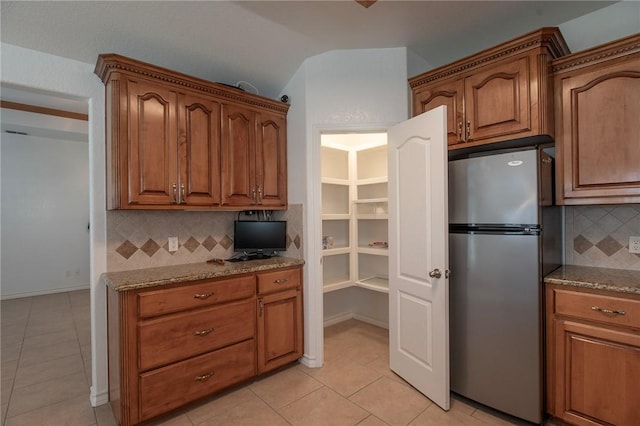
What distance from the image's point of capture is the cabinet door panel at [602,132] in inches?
70.9

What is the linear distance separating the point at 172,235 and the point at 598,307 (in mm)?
2961

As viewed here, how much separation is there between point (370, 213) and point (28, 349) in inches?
152

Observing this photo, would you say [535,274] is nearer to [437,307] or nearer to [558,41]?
[437,307]

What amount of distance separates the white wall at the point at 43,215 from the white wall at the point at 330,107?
4958mm

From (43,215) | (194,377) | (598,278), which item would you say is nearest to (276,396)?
(194,377)

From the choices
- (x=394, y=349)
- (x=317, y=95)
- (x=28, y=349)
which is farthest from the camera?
(x=28, y=349)

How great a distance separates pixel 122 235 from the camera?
2354mm

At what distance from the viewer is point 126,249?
7.77 ft

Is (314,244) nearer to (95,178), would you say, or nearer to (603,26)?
(95,178)

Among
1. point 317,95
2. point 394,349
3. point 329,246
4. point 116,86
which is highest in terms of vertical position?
point 317,95

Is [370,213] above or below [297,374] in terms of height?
above

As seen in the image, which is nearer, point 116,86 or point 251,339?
point 116,86

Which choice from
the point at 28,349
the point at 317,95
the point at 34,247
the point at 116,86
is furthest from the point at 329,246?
the point at 34,247

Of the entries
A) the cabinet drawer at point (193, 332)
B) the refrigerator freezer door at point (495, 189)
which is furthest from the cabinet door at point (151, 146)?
the refrigerator freezer door at point (495, 189)
